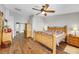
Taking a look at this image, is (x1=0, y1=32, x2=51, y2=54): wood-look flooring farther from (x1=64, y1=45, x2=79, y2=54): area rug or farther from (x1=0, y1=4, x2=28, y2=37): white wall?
(x1=64, y1=45, x2=79, y2=54): area rug

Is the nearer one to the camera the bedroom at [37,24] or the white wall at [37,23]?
the bedroom at [37,24]

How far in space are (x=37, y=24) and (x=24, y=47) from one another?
57 centimetres

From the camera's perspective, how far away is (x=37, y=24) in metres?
2.74

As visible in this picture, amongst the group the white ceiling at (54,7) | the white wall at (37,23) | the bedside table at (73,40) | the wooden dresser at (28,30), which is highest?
the white ceiling at (54,7)

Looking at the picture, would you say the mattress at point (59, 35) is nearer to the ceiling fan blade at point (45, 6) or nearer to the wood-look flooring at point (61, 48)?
the wood-look flooring at point (61, 48)

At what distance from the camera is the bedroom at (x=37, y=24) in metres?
2.59

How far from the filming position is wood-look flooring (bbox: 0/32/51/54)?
2594 mm

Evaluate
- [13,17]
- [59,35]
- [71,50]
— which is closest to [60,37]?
[59,35]

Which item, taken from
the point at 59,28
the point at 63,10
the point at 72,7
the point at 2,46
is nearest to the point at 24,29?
the point at 2,46

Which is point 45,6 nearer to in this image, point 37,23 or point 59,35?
point 37,23

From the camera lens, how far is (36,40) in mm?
2803

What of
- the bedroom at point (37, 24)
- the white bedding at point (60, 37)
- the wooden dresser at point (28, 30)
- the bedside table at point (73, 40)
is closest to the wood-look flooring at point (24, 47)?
the bedroom at point (37, 24)

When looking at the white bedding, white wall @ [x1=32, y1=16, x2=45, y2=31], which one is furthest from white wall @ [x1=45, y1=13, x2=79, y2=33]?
the white bedding

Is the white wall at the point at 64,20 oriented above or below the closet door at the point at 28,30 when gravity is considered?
above
